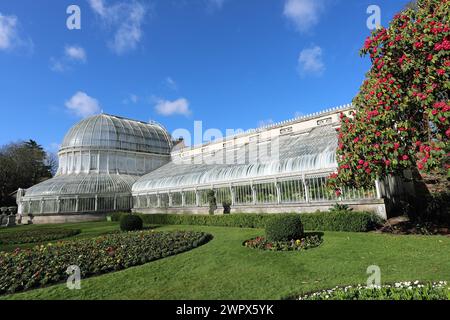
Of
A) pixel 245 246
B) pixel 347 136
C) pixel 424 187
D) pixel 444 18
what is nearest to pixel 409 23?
pixel 444 18

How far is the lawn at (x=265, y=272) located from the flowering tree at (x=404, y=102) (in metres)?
2.77

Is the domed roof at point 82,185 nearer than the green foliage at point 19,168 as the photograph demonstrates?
Yes

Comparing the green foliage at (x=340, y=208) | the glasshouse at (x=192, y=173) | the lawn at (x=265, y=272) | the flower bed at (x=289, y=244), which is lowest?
the lawn at (x=265, y=272)

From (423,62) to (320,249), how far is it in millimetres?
7573

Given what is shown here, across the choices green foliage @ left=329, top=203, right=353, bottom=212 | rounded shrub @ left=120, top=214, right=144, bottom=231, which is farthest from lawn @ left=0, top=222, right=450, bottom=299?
rounded shrub @ left=120, top=214, right=144, bottom=231

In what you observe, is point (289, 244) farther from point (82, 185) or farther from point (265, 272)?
point (82, 185)

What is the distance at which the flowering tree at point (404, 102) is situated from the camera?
8.70 m

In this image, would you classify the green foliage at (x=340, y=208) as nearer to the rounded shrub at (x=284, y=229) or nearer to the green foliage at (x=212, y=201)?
the rounded shrub at (x=284, y=229)

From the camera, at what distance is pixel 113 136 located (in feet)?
149

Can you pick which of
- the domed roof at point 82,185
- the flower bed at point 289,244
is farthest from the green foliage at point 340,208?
the domed roof at point 82,185

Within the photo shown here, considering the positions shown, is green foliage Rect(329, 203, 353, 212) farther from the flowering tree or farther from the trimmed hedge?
the flowering tree

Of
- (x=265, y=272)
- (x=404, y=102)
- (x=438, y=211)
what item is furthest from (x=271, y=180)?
(x=265, y=272)

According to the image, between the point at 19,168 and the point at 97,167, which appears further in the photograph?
the point at 19,168

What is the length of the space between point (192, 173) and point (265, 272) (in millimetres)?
21547
